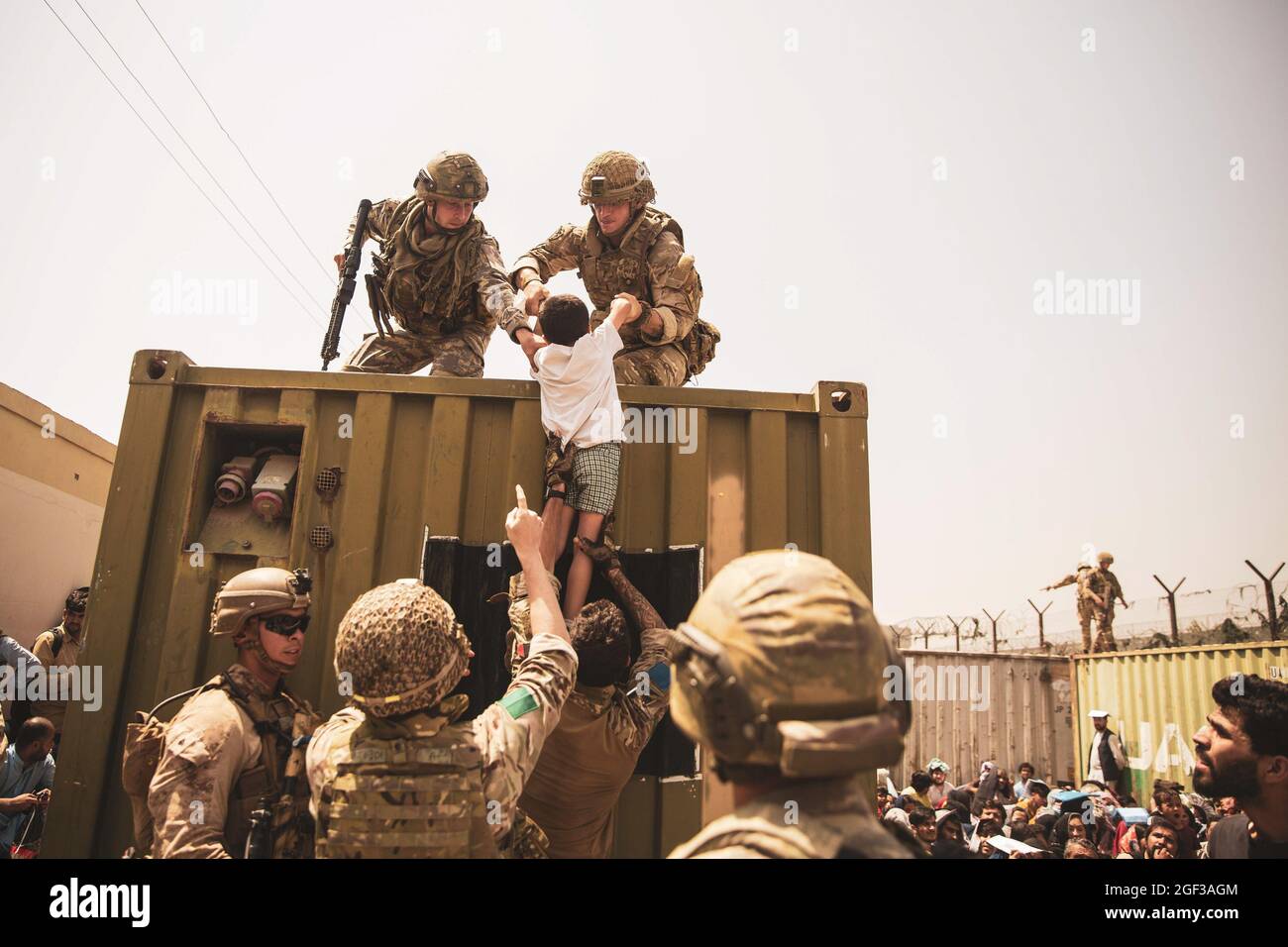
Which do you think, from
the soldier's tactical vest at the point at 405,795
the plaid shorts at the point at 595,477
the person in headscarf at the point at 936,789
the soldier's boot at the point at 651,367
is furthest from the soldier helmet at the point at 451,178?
the person in headscarf at the point at 936,789

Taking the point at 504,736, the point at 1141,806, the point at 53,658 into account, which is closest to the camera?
the point at 504,736

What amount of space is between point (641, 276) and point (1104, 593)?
41.1ft

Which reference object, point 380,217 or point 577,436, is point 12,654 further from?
point 577,436

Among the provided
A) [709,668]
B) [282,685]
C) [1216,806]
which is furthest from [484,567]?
[1216,806]

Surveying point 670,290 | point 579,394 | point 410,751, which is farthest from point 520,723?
point 670,290

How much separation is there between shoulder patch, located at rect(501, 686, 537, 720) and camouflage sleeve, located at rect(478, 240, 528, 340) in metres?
1.91

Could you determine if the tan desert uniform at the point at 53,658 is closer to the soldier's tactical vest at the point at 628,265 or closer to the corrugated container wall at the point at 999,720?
the soldier's tactical vest at the point at 628,265

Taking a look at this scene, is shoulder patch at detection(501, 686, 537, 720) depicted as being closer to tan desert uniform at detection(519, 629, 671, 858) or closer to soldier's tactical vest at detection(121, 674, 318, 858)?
tan desert uniform at detection(519, 629, 671, 858)

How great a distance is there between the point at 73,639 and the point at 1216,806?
972cm

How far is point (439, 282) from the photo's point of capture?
13.6ft
